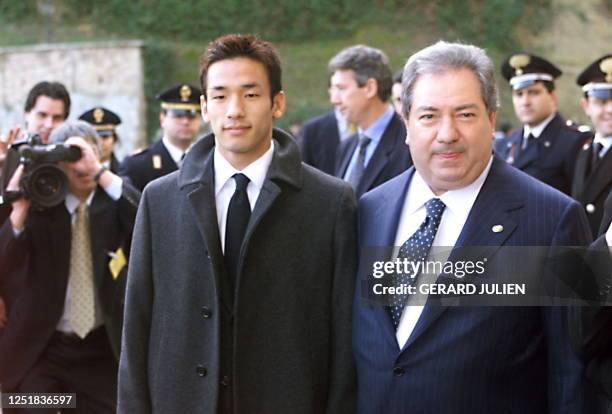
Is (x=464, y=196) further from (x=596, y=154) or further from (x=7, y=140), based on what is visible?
(x=596, y=154)

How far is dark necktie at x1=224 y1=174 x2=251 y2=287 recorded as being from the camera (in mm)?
3195

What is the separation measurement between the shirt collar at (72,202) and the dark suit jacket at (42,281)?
69mm

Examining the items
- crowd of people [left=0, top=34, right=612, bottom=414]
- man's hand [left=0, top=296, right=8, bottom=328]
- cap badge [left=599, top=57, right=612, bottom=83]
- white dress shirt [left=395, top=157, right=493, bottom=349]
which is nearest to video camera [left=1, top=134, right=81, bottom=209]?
man's hand [left=0, top=296, right=8, bottom=328]

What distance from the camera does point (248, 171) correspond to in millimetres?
3262

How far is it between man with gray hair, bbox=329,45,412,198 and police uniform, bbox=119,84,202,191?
4.14 ft

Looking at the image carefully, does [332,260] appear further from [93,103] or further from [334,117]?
[93,103]

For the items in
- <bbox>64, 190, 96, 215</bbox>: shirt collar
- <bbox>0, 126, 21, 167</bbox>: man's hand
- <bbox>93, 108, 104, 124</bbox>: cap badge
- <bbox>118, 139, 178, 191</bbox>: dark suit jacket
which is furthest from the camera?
<bbox>93, 108, 104, 124</bbox>: cap badge

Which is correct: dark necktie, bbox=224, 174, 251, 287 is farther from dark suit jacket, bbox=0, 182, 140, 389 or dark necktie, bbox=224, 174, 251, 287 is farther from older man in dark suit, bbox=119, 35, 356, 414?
dark suit jacket, bbox=0, 182, 140, 389

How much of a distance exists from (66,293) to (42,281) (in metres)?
0.13

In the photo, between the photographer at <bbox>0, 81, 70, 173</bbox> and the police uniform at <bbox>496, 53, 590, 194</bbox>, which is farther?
the police uniform at <bbox>496, 53, 590, 194</bbox>

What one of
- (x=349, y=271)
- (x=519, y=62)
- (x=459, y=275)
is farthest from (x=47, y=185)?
(x=519, y=62)

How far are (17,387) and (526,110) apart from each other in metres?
4.47

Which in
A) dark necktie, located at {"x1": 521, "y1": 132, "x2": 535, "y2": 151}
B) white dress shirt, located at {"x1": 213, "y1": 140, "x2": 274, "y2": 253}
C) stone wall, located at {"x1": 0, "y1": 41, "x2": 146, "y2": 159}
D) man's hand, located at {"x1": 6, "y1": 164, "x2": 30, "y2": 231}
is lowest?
white dress shirt, located at {"x1": 213, "y1": 140, "x2": 274, "y2": 253}

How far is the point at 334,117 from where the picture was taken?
321 inches
